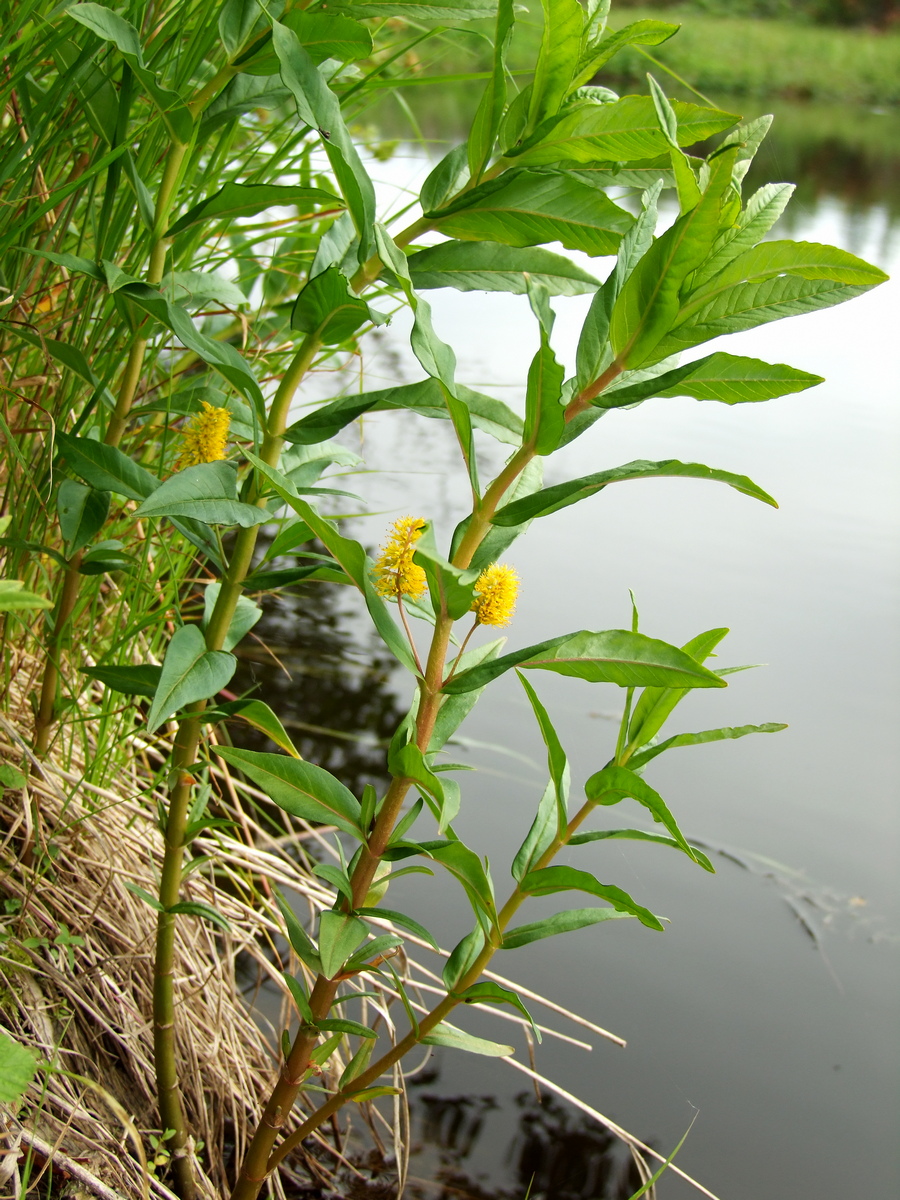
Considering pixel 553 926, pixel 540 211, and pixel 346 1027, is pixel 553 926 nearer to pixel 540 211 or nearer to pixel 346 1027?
pixel 346 1027

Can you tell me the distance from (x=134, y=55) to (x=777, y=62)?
11805 mm

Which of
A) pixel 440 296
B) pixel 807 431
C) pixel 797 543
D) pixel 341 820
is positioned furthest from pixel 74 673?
pixel 440 296

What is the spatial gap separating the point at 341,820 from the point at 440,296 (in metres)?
2.84

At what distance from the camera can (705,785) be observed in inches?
57.3

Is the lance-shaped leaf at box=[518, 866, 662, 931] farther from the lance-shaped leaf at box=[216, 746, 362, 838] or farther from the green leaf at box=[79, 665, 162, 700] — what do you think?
the green leaf at box=[79, 665, 162, 700]

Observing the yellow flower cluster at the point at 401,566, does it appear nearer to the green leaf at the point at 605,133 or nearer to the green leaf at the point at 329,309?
the green leaf at the point at 329,309

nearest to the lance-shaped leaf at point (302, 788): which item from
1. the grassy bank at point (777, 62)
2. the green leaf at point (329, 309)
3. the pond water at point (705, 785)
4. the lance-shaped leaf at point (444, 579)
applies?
the lance-shaped leaf at point (444, 579)

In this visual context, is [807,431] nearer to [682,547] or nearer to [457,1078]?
[682,547]

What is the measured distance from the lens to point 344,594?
6.01ft

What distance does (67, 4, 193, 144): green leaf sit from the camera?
1.59ft

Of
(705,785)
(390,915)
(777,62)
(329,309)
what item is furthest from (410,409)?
(777,62)

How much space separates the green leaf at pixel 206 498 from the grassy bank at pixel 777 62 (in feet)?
31.1

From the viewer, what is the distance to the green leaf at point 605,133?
510 mm

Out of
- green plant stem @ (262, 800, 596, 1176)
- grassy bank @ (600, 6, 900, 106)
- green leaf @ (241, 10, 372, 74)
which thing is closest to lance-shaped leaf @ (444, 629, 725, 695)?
green plant stem @ (262, 800, 596, 1176)
